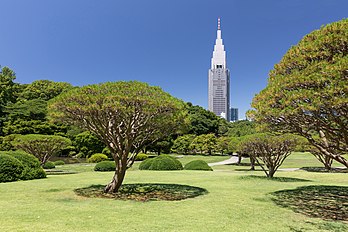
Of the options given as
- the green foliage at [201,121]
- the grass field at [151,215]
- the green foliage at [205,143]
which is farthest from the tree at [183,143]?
the grass field at [151,215]

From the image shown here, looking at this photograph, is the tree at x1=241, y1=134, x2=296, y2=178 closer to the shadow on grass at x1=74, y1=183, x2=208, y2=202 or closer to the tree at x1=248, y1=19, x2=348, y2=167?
the shadow on grass at x1=74, y1=183, x2=208, y2=202

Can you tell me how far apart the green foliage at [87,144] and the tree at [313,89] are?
34116 millimetres

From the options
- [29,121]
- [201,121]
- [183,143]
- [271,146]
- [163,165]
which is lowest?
[163,165]

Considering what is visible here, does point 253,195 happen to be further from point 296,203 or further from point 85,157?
point 85,157

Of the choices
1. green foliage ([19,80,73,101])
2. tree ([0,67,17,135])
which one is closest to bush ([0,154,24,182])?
tree ([0,67,17,135])

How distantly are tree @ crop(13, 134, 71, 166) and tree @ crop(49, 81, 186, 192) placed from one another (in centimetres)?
1157

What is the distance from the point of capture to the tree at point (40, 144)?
2006 cm

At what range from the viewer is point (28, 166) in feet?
51.6

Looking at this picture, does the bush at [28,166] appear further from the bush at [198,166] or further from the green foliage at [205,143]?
the green foliage at [205,143]

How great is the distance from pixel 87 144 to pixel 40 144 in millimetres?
19286

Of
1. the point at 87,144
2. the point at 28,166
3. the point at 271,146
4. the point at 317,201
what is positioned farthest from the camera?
the point at 87,144

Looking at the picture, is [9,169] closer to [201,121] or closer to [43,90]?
[43,90]

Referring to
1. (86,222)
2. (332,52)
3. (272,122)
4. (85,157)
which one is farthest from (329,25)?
(85,157)

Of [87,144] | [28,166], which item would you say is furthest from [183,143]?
[28,166]
